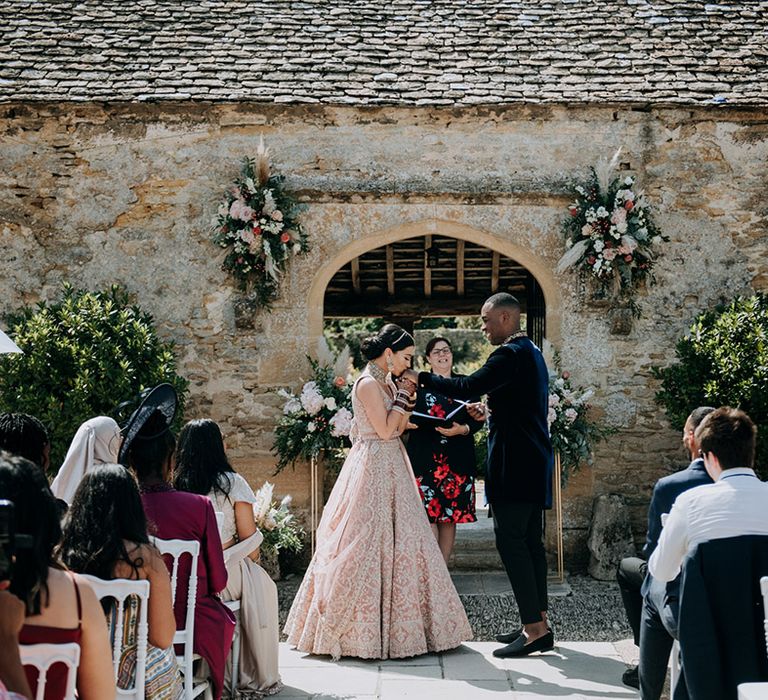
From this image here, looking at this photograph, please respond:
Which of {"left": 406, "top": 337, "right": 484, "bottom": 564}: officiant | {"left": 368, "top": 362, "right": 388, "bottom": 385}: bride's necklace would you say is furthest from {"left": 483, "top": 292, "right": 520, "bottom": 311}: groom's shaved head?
{"left": 406, "top": 337, "right": 484, "bottom": 564}: officiant

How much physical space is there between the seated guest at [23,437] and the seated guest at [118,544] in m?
1.08

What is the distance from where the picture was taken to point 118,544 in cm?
340

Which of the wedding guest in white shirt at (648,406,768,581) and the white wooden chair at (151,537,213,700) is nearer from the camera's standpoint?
the wedding guest in white shirt at (648,406,768,581)

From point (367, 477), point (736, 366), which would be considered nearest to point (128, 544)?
point (367, 477)

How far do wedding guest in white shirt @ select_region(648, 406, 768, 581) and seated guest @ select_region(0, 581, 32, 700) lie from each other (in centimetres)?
244

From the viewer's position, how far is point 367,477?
5.70 m

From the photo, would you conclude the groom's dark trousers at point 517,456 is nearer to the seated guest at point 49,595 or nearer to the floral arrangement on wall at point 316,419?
the floral arrangement on wall at point 316,419

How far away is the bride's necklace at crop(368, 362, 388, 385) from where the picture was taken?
5.79m

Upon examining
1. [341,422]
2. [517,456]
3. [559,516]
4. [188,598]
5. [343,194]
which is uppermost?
[343,194]

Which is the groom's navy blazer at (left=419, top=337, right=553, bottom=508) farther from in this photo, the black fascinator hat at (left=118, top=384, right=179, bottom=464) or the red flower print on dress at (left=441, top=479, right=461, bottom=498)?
the black fascinator hat at (left=118, top=384, right=179, bottom=464)

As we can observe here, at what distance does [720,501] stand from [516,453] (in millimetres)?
2111

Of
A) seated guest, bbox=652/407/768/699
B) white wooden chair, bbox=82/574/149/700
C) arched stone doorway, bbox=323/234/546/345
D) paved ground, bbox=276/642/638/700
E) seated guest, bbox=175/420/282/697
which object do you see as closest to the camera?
white wooden chair, bbox=82/574/149/700

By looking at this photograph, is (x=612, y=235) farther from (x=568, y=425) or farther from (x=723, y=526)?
(x=723, y=526)

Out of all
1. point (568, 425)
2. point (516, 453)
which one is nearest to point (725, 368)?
point (568, 425)
